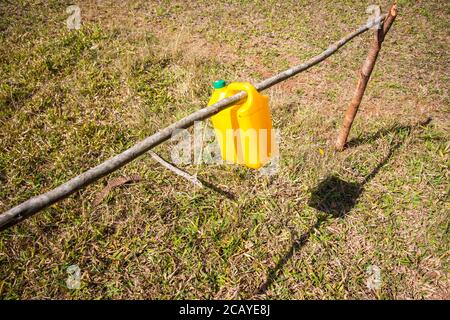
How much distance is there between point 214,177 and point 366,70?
1.76 m

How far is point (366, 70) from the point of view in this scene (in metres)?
2.80

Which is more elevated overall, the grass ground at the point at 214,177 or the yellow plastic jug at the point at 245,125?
the yellow plastic jug at the point at 245,125

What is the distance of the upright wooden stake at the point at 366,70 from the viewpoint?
2.55 meters

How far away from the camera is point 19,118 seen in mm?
3410

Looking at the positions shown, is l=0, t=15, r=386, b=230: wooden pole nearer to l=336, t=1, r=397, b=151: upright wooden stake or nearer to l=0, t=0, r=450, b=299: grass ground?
l=0, t=0, r=450, b=299: grass ground

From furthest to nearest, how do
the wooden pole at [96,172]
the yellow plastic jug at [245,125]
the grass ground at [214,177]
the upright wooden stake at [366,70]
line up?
the upright wooden stake at [366,70] → the grass ground at [214,177] → the yellow plastic jug at [245,125] → the wooden pole at [96,172]

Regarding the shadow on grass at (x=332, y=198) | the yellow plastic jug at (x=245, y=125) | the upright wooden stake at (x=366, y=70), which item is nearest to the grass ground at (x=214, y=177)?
the shadow on grass at (x=332, y=198)

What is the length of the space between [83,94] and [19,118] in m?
0.77

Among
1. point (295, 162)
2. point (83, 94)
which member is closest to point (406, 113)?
point (295, 162)

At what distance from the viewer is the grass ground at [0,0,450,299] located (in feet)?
7.88

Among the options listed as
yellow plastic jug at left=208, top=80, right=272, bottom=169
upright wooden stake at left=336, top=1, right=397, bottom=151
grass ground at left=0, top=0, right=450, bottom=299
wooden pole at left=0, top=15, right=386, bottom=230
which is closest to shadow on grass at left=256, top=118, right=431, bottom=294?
grass ground at left=0, top=0, right=450, bottom=299

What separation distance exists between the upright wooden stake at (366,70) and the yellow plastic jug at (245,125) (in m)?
1.64

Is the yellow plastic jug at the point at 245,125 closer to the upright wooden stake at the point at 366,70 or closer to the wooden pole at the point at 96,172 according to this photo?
the wooden pole at the point at 96,172
